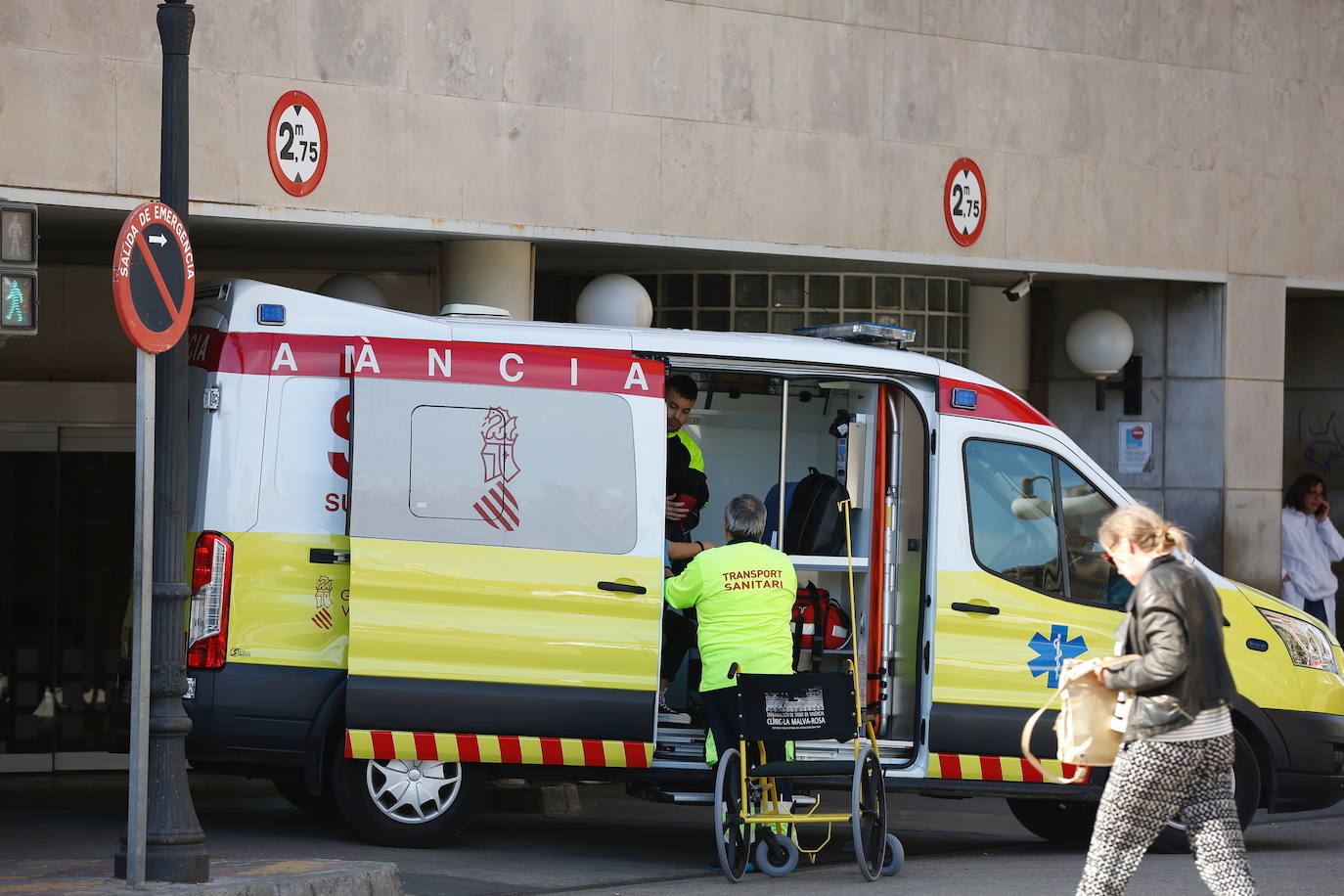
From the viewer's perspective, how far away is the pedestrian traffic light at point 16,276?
7977 mm

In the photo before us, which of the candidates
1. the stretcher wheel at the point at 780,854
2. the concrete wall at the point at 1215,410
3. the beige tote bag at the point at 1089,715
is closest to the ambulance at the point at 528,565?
the stretcher wheel at the point at 780,854

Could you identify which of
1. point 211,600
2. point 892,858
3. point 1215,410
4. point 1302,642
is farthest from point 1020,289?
point 211,600

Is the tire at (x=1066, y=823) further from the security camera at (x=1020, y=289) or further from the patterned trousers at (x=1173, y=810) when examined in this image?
the security camera at (x=1020, y=289)

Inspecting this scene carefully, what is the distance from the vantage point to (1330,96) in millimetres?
14758

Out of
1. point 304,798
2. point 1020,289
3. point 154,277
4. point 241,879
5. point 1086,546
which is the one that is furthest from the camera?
point 1020,289

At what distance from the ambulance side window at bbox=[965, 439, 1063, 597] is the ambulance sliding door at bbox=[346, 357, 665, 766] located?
163 centimetres

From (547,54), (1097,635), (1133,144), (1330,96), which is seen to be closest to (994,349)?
(1133,144)

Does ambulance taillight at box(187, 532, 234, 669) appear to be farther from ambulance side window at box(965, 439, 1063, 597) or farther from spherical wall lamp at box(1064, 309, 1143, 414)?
spherical wall lamp at box(1064, 309, 1143, 414)

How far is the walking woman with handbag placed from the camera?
586 centimetres

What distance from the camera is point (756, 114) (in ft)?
40.0

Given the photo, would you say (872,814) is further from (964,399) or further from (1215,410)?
(1215,410)

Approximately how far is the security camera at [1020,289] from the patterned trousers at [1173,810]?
814cm

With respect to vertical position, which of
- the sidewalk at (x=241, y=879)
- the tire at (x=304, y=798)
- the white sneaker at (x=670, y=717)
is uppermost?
the white sneaker at (x=670, y=717)

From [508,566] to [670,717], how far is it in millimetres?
1252
